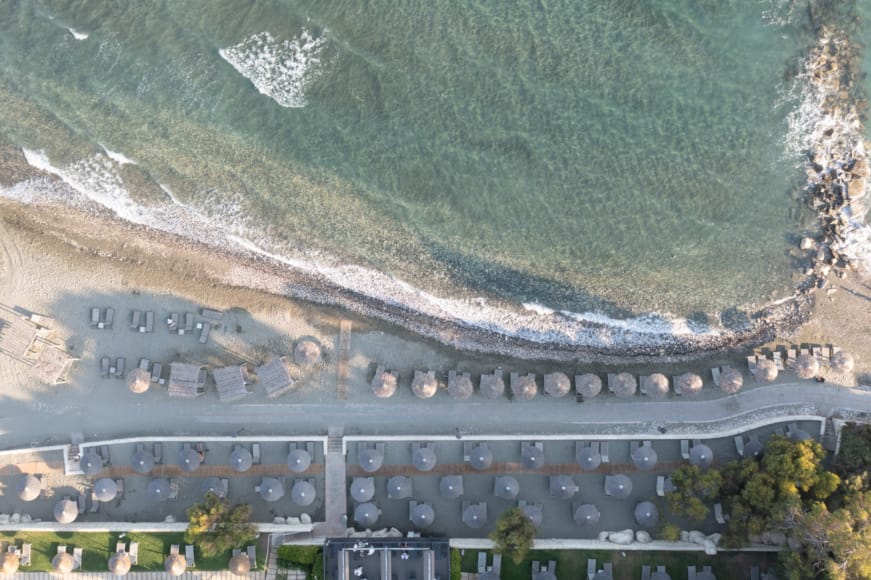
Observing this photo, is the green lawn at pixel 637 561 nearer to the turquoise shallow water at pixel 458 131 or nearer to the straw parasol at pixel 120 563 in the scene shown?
the turquoise shallow water at pixel 458 131

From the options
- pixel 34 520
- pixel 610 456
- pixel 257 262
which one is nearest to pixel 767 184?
pixel 610 456

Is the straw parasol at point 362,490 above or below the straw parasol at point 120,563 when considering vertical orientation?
above

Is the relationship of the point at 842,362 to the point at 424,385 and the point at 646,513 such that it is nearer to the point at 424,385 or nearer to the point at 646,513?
the point at 646,513

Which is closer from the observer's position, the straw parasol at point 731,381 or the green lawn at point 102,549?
the green lawn at point 102,549

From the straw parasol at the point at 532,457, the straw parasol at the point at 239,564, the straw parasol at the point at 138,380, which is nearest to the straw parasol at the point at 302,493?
the straw parasol at the point at 239,564

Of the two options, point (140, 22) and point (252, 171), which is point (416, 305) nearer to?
point (252, 171)

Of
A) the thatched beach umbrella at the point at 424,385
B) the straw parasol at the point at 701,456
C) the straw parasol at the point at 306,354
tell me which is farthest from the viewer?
the straw parasol at the point at 306,354

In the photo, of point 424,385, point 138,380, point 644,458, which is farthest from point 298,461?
point 644,458
